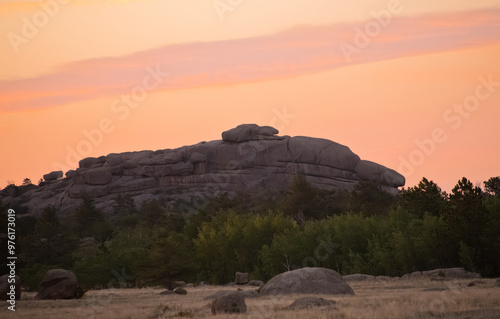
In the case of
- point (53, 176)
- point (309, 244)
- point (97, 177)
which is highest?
point (53, 176)

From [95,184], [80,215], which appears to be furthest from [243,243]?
[95,184]

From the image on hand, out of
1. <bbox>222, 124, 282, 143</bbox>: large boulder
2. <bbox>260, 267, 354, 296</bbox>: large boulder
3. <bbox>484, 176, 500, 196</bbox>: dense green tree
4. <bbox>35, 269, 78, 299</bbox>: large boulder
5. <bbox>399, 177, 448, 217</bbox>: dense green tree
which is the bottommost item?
<bbox>260, 267, 354, 296</bbox>: large boulder

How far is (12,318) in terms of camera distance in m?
24.4

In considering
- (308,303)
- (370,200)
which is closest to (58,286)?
(308,303)

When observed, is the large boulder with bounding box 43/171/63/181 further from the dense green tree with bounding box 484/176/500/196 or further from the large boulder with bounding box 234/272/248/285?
the large boulder with bounding box 234/272/248/285

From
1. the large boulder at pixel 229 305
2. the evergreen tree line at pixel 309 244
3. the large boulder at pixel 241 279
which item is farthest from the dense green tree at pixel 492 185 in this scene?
the large boulder at pixel 229 305

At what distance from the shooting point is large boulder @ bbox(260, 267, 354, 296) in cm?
3375

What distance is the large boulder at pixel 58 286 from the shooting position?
3603 cm

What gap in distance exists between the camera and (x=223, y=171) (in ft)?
501

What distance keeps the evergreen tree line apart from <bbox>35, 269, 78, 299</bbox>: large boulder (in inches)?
434

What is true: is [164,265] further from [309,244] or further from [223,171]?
[223,171]

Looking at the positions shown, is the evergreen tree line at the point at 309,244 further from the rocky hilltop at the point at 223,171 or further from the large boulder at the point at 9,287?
the rocky hilltop at the point at 223,171

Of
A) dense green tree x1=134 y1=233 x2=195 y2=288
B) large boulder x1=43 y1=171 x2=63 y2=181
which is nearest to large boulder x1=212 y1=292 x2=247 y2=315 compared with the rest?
dense green tree x1=134 y1=233 x2=195 y2=288

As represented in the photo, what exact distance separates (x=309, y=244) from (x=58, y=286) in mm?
30100
